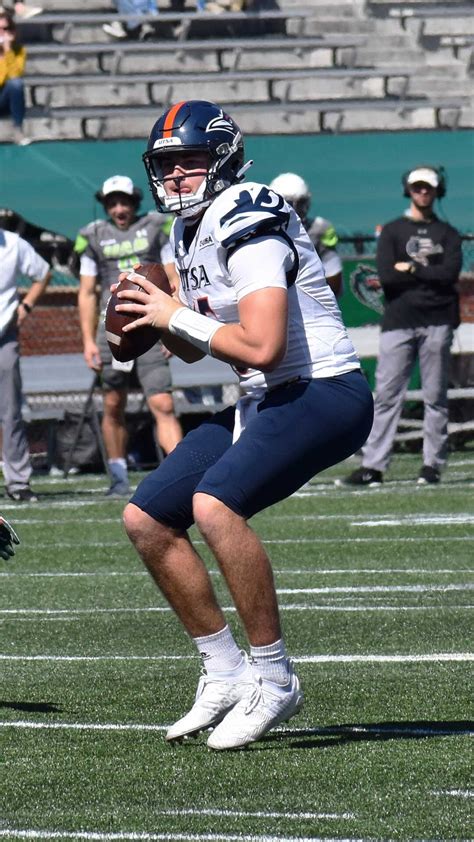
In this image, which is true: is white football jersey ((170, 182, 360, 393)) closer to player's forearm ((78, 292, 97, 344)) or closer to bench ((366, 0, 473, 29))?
player's forearm ((78, 292, 97, 344))

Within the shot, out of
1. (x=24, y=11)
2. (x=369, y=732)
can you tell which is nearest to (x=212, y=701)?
(x=369, y=732)

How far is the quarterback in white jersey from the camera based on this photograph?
4156mm

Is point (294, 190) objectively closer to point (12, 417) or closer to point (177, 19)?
point (12, 417)

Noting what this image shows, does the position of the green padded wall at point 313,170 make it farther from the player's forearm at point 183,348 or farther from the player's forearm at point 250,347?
the player's forearm at point 250,347

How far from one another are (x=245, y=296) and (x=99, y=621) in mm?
2483

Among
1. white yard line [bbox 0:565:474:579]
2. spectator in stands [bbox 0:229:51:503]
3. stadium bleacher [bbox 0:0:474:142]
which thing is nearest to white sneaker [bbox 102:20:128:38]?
stadium bleacher [bbox 0:0:474:142]

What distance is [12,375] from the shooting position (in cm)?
1081

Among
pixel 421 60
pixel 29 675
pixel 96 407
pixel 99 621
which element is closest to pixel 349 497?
pixel 96 407

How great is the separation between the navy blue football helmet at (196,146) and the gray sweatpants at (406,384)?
653 centimetres

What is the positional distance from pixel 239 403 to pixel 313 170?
11.3 meters

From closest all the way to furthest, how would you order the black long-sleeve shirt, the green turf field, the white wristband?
the green turf field, the white wristband, the black long-sleeve shirt

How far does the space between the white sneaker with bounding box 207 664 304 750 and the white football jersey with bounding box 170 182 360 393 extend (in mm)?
765

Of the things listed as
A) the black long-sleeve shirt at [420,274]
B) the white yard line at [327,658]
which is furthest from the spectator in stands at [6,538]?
the black long-sleeve shirt at [420,274]

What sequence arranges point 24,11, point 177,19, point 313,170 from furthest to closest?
point 177,19
point 24,11
point 313,170
